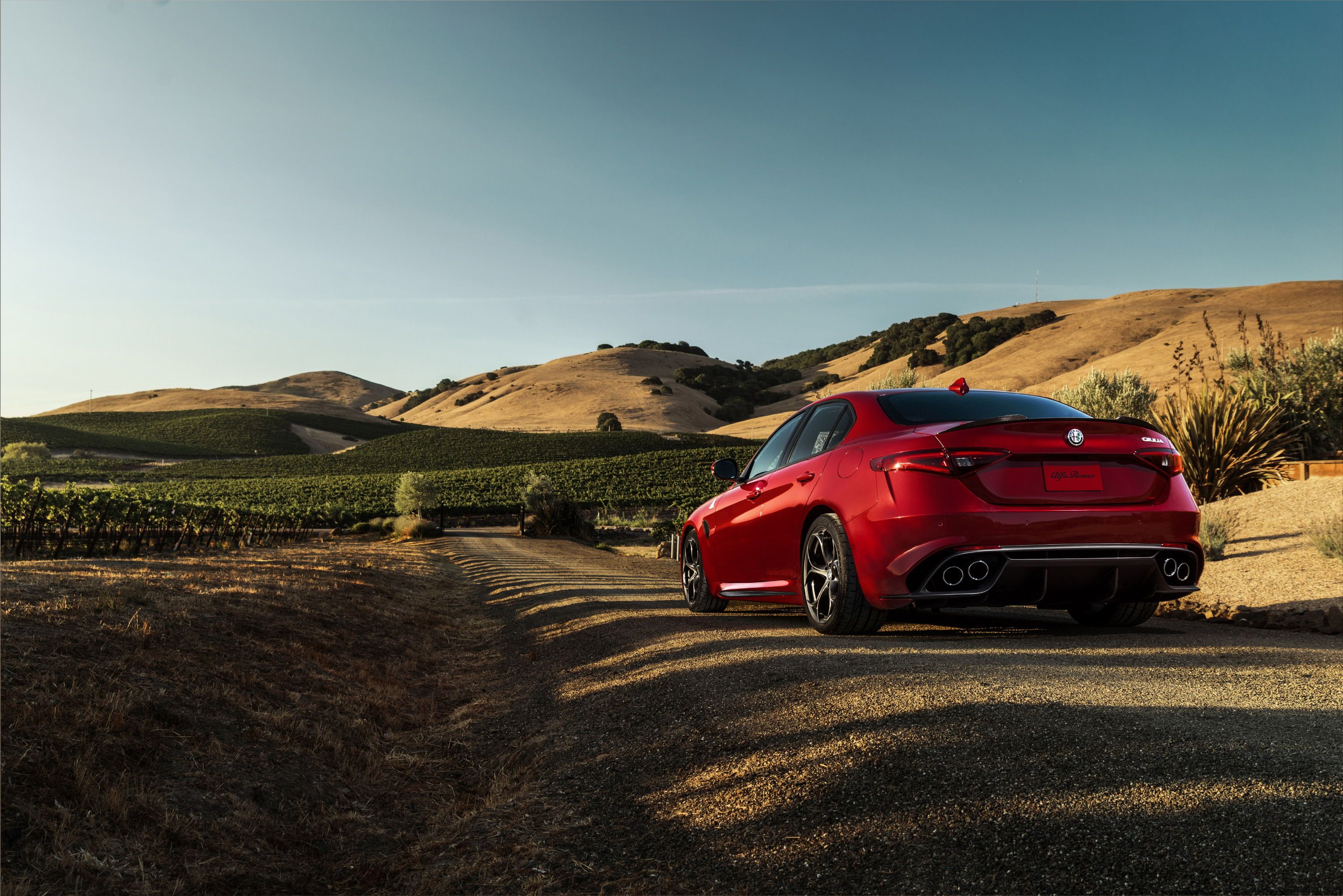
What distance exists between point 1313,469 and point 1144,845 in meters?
11.9

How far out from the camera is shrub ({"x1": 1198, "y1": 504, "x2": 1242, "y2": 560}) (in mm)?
9000

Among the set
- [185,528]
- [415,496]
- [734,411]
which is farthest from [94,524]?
[734,411]

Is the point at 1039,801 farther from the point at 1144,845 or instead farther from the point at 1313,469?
the point at 1313,469

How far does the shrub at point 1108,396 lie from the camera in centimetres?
2728

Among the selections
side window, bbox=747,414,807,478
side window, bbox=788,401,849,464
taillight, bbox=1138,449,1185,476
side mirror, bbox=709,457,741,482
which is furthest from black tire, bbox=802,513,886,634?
taillight, bbox=1138,449,1185,476

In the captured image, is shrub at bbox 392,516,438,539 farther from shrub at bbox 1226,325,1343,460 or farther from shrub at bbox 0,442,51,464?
shrub at bbox 0,442,51,464

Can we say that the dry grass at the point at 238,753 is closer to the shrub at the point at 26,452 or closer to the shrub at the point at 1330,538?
the shrub at the point at 1330,538

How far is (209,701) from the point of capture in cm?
451

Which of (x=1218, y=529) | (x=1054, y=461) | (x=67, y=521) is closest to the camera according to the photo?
(x=1054, y=461)

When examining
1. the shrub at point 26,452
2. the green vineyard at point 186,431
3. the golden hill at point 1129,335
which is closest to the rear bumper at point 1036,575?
the golden hill at point 1129,335

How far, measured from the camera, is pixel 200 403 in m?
174

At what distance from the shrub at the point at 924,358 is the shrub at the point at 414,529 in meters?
92.8

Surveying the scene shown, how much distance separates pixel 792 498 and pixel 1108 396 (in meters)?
27.8

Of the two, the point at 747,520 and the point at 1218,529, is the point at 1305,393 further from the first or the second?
the point at 747,520
